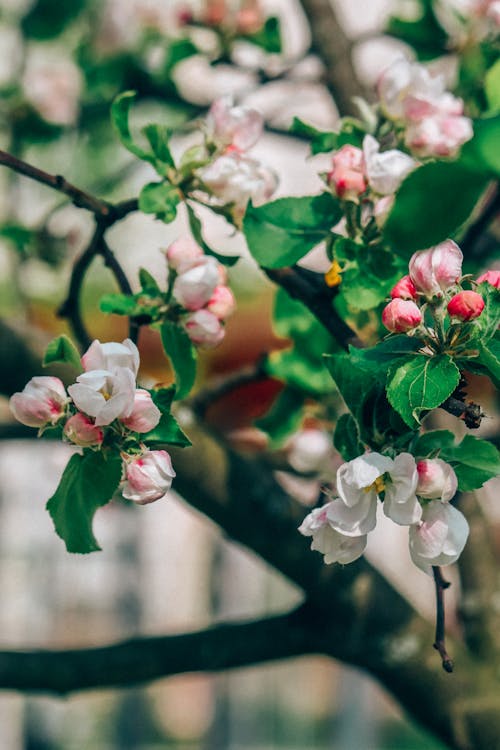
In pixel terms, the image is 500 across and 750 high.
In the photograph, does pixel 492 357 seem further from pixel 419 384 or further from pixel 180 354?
pixel 180 354

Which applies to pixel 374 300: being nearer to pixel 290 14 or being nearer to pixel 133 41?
pixel 133 41

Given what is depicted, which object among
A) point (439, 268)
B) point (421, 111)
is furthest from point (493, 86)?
point (439, 268)

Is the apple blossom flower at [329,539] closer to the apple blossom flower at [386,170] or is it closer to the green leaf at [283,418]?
the apple blossom flower at [386,170]

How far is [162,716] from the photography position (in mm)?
4711

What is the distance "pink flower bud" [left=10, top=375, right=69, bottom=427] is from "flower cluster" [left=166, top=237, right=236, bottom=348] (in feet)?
0.40

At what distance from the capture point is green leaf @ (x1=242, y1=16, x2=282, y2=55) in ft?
3.82

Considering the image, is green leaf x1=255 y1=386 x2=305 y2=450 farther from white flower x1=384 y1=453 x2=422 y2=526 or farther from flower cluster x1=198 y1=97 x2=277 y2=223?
white flower x1=384 y1=453 x2=422 y2=526

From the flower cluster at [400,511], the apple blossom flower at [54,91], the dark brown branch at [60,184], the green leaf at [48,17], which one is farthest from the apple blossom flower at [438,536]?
the green leaf at [48,17]

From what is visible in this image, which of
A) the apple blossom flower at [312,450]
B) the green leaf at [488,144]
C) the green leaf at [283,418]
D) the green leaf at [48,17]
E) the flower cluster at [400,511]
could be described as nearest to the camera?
the green leaf at [488,144]

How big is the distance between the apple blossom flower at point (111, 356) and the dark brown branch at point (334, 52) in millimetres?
711

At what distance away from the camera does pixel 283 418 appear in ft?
3.15

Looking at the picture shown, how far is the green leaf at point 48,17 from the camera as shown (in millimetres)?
1471

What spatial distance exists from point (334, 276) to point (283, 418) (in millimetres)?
285

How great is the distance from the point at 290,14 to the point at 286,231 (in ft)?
13.1
